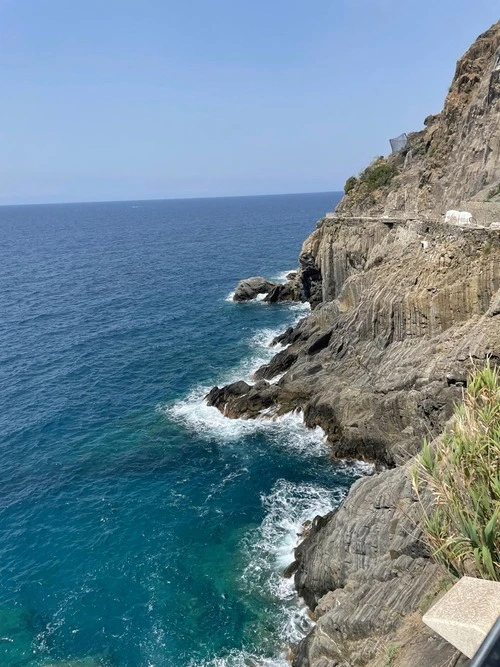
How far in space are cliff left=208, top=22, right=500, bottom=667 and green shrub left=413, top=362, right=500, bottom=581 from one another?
208 centimetres

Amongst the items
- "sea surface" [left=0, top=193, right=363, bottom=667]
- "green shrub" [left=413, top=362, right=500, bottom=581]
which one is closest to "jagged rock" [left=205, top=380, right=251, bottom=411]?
"sea surface" [left=0, top=193, right=363, bottom=667]

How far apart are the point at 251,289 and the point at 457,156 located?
3518 cm

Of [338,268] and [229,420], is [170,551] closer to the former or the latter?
[229,420]

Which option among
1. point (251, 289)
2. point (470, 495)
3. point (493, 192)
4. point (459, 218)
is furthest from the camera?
point (251, 289)

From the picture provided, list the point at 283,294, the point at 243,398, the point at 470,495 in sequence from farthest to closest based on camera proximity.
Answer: the point at 283,294 → the point at 243,398 → the point at 470,495

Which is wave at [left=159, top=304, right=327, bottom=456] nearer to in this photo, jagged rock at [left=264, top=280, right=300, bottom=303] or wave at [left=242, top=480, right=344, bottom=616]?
wave at [left=242, top=480, right=344, bottom=616]

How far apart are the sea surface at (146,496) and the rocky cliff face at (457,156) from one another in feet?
71.2

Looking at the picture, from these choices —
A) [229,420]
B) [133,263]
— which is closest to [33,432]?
[229,420]

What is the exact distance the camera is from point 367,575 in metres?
21.8

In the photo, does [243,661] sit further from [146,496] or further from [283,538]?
[146,496]

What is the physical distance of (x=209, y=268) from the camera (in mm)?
111750

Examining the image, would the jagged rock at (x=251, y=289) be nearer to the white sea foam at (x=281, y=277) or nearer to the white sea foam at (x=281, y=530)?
the white sea foam at (x=281, y=277)

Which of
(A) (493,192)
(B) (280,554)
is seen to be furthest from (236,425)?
(A) (493,192)

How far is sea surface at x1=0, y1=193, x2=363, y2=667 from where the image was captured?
25047mm
